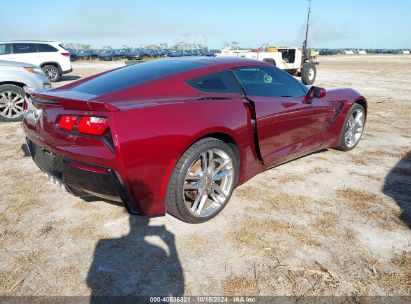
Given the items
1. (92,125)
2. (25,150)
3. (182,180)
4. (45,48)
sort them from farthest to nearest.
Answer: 1. (45,48)
2. (25,150)
3. (182,180)
4. (92,125)

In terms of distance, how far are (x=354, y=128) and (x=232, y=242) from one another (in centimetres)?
330

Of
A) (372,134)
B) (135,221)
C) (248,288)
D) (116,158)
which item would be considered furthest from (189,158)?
(372,134)

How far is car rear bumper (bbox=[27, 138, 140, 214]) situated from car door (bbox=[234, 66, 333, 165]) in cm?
149

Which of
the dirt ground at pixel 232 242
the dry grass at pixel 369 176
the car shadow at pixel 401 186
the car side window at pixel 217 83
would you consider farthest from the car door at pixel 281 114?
the car shadow at pixel 401 186

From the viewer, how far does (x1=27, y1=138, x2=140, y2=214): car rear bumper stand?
7.81 feet

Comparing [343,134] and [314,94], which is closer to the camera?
[314,94]

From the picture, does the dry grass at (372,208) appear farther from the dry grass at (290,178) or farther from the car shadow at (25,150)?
the car shadow at (25,150)

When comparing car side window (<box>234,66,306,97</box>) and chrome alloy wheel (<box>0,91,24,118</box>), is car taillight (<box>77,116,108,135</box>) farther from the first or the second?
chrome alloy wheel (<box>0,91,24,118</box>)

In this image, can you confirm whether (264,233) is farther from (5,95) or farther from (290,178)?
(5,95)

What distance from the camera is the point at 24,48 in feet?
43.4

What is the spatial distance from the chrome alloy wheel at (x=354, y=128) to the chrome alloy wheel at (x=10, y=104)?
20.0 ft

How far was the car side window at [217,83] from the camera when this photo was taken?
9.78ft

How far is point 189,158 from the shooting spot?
266 cm

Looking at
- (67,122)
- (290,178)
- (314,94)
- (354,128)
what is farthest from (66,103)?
(354,128)
